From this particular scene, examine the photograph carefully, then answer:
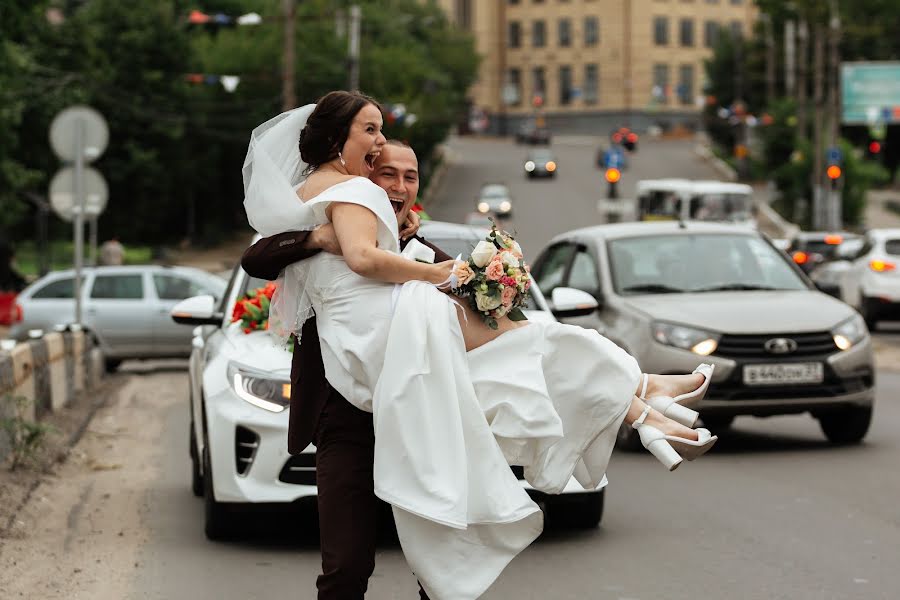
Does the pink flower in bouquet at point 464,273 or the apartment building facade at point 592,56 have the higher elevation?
the apartment building facade at point 592,56

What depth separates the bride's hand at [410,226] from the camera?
5406 mm

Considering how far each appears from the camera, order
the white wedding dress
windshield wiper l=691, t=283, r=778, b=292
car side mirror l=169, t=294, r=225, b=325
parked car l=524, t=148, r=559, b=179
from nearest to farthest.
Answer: the white wedding dress → car side mirror l=169, t=294, r=225, b=325 → windshield wiper l=691, t=283, r=778, b=292 → parked car l=524, t=148, r=559, b=179

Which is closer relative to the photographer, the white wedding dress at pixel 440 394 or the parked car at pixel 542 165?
the white wedding dress at pixel 440 394

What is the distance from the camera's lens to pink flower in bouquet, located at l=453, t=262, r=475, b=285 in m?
5.07

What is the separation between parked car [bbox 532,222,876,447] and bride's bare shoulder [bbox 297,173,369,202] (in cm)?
685

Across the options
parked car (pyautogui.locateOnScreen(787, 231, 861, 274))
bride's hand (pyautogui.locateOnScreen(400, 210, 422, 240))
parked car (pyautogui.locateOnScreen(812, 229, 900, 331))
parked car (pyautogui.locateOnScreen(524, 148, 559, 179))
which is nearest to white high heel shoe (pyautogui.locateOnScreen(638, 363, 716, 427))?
bride's hand (pyautogui.locateOnScreen(400, 210, 422, 240))

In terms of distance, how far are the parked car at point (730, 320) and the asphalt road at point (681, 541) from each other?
42 cm

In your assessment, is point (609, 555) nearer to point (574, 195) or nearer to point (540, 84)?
point (574, 195)

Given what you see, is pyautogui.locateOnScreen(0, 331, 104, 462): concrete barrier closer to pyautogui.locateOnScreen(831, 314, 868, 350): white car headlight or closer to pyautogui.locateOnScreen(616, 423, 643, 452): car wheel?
pyautogui.locateOnScreen(616, 423, 643, 452): car wheel

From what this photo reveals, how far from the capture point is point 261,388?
27.9ft

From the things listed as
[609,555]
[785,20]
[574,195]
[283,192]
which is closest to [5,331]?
[609,555]

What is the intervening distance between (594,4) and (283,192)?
135m

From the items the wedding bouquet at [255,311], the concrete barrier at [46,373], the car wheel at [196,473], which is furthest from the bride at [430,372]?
the concrete barrier at [46,373]

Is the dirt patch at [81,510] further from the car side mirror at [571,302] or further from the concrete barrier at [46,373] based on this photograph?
the car side mirror at [571,302]
